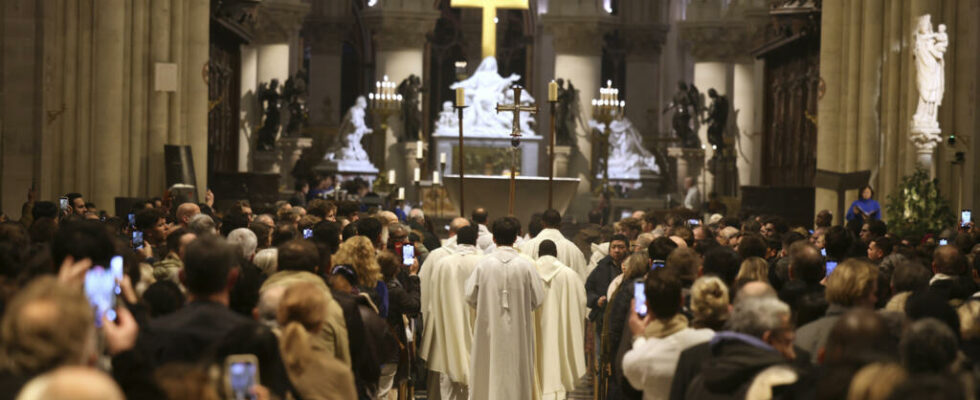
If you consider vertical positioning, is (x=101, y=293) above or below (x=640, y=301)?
above

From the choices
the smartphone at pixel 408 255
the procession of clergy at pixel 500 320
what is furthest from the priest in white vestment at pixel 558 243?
the smartphone at pixel 408 255

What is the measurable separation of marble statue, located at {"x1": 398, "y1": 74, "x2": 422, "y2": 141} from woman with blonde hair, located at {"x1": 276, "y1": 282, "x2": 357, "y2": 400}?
97.6 ft

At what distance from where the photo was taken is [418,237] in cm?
→ 1398

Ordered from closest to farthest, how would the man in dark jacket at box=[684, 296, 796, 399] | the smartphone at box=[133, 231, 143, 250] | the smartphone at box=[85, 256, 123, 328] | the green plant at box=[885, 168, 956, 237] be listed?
the smartphone at box=[85, 256, 123, 328]
the man in dark jacket at box=[684, 296, 796, 399]
the smartphone at box=[133, 231, 143, 250]
the green plant at box=[885, 168, 956, 237]

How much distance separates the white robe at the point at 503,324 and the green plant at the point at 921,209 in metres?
7.88

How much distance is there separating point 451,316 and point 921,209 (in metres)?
8.20

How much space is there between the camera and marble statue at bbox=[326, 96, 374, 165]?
36.8 meters

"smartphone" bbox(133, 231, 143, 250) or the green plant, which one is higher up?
the green plant

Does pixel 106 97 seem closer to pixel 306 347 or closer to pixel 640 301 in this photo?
pixel 640 301

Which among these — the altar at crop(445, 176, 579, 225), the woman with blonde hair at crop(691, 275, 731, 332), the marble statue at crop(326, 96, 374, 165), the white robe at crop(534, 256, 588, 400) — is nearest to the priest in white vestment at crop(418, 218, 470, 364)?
the white robe at crop(534, 256, 588, 400)

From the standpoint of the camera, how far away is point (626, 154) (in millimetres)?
37688

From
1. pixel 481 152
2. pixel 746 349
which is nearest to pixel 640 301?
pixel 746 349

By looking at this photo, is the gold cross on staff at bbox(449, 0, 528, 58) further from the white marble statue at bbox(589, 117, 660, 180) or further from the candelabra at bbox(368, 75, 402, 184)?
the white marble statue at bbox(589, 117, 660, 180)

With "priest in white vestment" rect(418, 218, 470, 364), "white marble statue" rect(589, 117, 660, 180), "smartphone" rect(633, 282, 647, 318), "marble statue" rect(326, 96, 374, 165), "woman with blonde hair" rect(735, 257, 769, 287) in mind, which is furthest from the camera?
"white marble statue" rect(589, 117, 660, 180)
